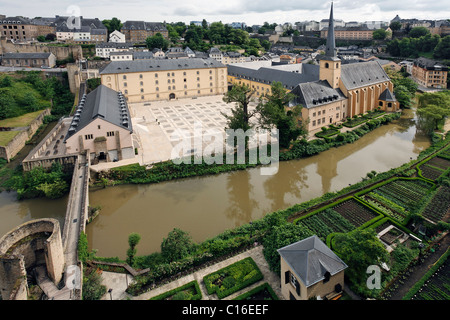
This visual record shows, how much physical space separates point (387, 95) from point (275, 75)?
55.1ft

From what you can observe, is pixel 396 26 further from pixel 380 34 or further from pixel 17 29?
pixel 17 29

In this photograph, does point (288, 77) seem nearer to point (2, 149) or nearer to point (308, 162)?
point (308, 162)

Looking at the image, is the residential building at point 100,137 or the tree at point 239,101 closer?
the residential building at point 100,137

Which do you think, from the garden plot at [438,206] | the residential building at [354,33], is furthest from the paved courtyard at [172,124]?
the residential building at [354,33]

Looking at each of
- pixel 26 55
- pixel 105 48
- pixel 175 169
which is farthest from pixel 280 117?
pixel 105 48

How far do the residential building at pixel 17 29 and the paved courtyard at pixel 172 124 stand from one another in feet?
140

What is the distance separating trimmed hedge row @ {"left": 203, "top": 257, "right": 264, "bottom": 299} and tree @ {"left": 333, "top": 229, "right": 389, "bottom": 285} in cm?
431

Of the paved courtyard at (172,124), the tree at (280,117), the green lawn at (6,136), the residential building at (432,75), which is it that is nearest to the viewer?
the tree at (280,117)

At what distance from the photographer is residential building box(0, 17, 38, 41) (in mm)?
69062

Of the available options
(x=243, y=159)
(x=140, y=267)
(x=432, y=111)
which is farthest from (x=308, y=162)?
(x=140, y=267)

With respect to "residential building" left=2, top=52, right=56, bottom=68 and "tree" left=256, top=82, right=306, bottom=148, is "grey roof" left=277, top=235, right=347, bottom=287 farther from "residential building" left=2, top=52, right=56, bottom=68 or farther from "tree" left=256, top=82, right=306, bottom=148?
"residential building" left=2, top=52, right=56, bottom=68

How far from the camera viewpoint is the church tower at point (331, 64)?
38.6 meters

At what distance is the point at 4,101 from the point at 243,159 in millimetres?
30732

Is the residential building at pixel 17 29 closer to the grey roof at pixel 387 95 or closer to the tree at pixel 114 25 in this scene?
the tree at pixel 114 25
